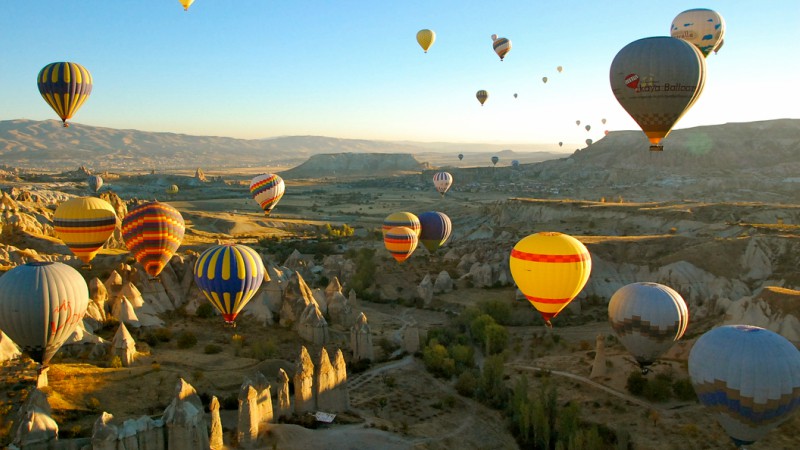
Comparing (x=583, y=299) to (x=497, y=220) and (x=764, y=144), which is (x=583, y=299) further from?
(x=764, y=144)

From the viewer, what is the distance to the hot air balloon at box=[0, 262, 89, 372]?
20.3 metres

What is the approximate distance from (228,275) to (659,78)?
2253cm

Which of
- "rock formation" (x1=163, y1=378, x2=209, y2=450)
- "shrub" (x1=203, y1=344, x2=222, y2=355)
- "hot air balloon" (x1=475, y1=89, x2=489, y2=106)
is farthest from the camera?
"hot air balloon" (x1=475, y1=89, x2=489, y2=106)

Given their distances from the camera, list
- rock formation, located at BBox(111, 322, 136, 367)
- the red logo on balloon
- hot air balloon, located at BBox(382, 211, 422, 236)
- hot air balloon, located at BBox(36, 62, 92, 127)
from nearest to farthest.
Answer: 1. rock formation, located at BBox(111, 322, 136, 367)
2. the red logo on balloon
3. hot air balloon, located at BBox(36, 62, 92, 127)
4. hot air balloon, located at BBox(382, 211, 422, 236)

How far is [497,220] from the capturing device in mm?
72688

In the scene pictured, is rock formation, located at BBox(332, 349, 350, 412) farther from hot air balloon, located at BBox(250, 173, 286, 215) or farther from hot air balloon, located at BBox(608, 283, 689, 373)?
hot air balloon, located at BBox(250, 173, 286, 215)

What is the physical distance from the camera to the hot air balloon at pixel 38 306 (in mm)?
20328

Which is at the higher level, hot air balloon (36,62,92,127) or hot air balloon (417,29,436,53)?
hot air balloon (417,29,436,53)

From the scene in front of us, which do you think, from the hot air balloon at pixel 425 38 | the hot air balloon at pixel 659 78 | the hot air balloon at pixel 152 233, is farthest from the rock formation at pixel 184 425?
the hot air balloon at pixel 425 38

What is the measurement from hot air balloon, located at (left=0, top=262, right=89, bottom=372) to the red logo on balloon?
86.7 feet

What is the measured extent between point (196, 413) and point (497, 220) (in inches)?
2245

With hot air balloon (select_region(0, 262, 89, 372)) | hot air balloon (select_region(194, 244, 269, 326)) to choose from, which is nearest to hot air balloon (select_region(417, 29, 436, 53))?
hot air balloon (select_region(194, 244, 269, 326))

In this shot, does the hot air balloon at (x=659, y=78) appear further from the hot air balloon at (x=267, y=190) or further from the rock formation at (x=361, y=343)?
the hot air balloon at (x=267, y=190)

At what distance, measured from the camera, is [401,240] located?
45.4m
